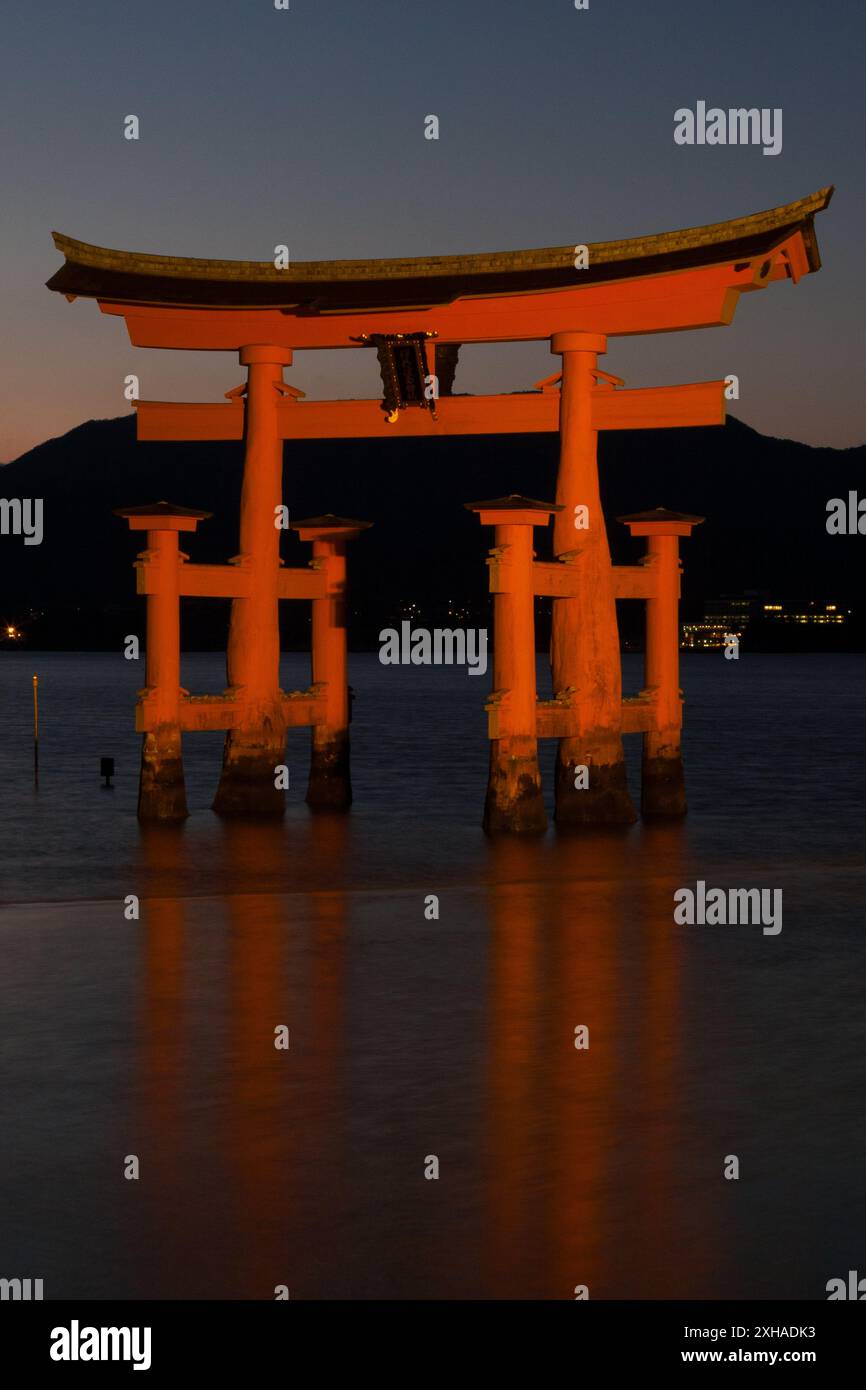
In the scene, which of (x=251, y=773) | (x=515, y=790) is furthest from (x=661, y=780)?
(x=251, y=773)

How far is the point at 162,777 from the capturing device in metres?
24.0

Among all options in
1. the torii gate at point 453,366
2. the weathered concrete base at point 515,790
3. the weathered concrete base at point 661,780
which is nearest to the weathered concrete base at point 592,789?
the torii gate at point 453,366

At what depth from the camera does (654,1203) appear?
25.2ft

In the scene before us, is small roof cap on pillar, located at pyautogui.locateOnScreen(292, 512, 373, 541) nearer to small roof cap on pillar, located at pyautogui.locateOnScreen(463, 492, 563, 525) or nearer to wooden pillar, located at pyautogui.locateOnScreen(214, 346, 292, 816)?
wooden pillar, located at pyautogui.locateOnScreen(214, 346, 292, 816)

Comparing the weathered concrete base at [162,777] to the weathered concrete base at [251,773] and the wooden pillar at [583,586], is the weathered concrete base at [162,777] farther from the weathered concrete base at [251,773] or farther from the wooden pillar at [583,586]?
the wooden pillar at [583,586]

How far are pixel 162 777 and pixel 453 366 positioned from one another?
6.83 m

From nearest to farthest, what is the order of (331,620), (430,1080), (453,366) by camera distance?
(430,1080)
(453,366)
(331,620)

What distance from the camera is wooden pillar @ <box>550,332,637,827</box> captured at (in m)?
22.6

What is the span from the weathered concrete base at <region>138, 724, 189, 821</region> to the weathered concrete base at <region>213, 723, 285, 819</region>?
69 cm

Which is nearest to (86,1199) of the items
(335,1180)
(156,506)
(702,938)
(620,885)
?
(335,1180)

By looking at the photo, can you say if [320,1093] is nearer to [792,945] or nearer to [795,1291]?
[795,1291]

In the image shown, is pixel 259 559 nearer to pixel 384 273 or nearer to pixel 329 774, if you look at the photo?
pixel 384 273

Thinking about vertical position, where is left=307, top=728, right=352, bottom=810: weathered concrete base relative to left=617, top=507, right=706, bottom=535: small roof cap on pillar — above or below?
below

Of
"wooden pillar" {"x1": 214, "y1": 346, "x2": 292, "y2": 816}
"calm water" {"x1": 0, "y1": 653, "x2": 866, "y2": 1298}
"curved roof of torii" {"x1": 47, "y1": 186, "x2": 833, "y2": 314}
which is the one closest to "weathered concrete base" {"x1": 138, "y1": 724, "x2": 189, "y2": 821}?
"wooden pillar" {"x1": 214, "y1": 346, "x2": 292, "y2": 816}
